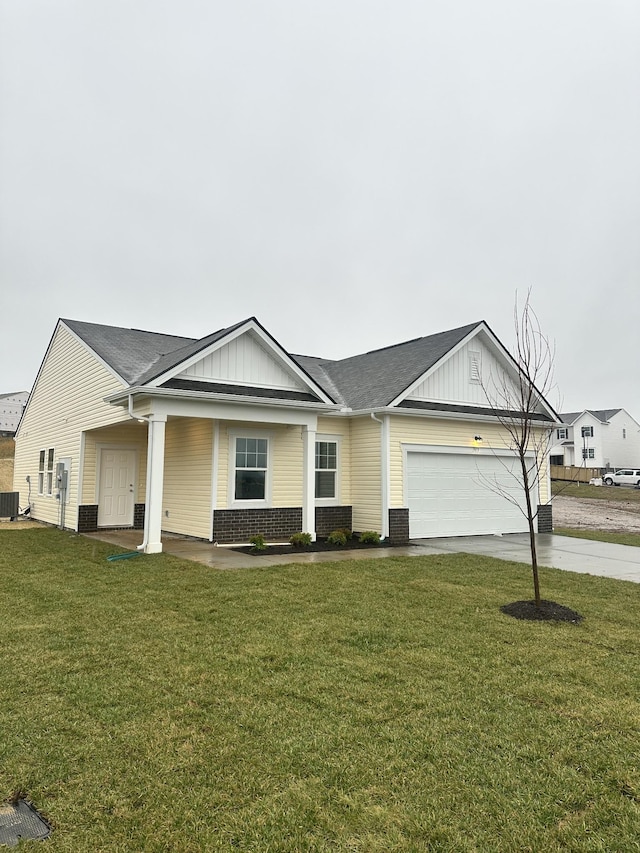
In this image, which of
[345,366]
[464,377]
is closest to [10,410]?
[345,366]

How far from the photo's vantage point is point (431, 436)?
14.8 metres

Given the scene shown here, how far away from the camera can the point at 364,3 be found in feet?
42.1

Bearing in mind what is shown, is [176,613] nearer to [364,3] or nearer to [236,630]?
[236,630]

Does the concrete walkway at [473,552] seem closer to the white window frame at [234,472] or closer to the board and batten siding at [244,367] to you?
the white window frame at [234,472]

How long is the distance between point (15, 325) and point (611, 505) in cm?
3424

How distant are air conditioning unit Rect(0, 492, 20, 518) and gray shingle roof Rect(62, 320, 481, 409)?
20.5ft

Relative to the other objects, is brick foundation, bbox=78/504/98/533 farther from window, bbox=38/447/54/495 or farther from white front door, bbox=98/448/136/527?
window, bbox=38/447/54/495

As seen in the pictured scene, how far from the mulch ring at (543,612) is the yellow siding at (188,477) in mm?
7901

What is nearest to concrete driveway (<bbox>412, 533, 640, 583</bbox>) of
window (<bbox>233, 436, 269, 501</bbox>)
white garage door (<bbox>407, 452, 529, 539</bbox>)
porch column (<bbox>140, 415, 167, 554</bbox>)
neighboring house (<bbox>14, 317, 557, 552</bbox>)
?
white garage door (<bbox>407, 452, 529, 539</bbox>)

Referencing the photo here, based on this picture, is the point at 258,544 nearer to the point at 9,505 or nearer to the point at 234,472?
the point at 234,472

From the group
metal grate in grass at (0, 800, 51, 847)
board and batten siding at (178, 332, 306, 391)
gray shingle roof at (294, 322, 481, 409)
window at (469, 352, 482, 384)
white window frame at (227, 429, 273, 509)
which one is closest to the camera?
metal grate in grass at (0, 800, 51, 847)

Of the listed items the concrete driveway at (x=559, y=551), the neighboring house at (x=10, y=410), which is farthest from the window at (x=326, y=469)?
the neighboring house at (x=10, y=410)

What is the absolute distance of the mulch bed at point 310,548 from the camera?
11.8 meters

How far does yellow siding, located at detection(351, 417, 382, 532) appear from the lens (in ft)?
46.6
